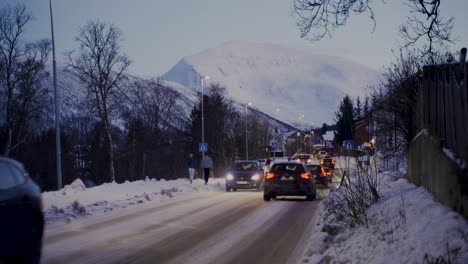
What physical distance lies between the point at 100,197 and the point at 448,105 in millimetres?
16581

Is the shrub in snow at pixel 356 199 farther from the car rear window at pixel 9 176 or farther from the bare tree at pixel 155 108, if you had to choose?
the bare tree at pixel 155 108

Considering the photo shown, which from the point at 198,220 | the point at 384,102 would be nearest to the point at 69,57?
the point at 384,102

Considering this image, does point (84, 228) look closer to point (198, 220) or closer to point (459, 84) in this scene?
point (198, 220)

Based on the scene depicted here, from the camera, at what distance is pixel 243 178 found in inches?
1237

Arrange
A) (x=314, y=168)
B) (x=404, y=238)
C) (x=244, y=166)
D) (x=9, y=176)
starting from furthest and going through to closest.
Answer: (x=314, y=168)
(x=244, y=166)
(x=9, y=176)
(x=404, y=238)

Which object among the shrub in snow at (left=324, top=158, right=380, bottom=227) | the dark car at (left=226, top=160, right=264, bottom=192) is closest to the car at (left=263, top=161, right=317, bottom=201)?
the dark car at (left=226, top=160, right=264, bottom=192)

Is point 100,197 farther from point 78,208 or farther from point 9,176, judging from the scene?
point 9,176

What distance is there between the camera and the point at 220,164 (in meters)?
74.9

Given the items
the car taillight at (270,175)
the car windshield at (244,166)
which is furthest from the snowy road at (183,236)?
the car windshield at (244,166)

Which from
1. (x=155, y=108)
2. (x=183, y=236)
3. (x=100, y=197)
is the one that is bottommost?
(x=183, y=236)

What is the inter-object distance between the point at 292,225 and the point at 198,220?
2.61 meters

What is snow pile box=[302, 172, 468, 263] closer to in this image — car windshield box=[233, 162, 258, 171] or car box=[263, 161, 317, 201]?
car box=[263, 161, 317, 201]

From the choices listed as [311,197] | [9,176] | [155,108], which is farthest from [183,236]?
[155,108]

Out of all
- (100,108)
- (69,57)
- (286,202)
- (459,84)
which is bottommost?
(286,202)
